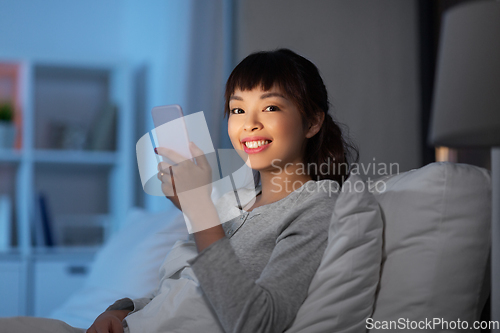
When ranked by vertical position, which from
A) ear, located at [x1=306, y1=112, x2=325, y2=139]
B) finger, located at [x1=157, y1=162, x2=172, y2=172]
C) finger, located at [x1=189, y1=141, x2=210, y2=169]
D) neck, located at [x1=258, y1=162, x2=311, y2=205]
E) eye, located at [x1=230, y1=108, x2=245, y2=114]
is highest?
eye, located at [x1=230, y1=108, x2=245, y2=114]

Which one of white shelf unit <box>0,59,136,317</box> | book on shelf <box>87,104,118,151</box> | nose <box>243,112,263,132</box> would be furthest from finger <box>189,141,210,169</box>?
book on shelf <box>87,104,118,151</box>

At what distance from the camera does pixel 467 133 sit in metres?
0.73

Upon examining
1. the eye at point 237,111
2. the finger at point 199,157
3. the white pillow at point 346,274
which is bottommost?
the white pillow at point 346,274

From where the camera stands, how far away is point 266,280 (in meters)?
0.72

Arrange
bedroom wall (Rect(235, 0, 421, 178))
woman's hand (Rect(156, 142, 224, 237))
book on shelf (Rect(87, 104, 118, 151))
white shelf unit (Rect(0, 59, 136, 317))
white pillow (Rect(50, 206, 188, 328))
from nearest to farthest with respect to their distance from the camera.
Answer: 1. woman's hand (Rect(156, 142, 224, 237))
2. white pillow (Rect(50, 206, 188, 328))
3. bedroom wall (Rect(235, 0, 421, 178))
4. white shelf unit (Rect(0, 59, 136, 317))
5. book on shelf (Rect(87, 104, 118, 151))

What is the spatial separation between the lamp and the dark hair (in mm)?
304

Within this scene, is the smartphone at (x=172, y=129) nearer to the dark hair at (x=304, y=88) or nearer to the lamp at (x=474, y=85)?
the dark hair at (x=304, y=88)

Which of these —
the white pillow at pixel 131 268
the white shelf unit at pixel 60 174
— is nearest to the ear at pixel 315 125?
the white pillow at pixel 131 268

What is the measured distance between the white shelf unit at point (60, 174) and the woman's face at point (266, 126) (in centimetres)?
154

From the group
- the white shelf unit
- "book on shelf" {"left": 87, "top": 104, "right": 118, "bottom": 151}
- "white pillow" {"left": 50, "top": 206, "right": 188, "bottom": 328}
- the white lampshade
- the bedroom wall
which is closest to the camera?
the white lampshade

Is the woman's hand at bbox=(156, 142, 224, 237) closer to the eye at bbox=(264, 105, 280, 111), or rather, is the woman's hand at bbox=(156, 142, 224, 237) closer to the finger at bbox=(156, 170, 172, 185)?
the finger at bbox=(156, 170, 172, 185)

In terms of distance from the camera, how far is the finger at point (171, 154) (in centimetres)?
83

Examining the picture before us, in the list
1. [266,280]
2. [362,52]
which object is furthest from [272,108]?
[362,52]

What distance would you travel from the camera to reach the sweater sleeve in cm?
68
